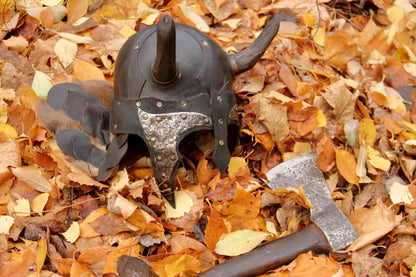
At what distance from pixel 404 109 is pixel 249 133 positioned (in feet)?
2.81

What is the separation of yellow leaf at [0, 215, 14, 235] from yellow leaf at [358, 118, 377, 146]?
153cm

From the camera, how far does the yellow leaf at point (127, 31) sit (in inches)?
88.6

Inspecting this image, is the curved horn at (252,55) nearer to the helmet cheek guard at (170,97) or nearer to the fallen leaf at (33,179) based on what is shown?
the helmet cheek guard at (170,97)

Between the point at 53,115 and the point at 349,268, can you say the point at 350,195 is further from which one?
the point at 53,115

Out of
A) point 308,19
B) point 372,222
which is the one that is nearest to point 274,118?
point 372,222

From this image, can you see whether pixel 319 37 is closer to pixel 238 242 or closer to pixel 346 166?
pixel 346 166

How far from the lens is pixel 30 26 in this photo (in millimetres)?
2250

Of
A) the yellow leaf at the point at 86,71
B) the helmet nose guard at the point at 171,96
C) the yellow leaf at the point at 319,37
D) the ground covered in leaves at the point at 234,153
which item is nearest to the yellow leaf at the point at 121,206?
the ground covered in leaves at the point at 234,153

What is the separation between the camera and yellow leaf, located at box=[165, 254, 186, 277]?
144 cm

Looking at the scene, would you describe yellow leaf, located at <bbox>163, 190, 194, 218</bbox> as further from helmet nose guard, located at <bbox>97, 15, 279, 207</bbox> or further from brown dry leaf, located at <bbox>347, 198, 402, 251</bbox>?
brown dry leaf, located at <bbox>347, 198, 402, 251</bbox>

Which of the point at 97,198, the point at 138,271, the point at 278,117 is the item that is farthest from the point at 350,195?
the point at 97,198

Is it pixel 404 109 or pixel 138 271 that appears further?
pixel 404 109

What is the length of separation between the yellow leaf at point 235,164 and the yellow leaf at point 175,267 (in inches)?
17.8

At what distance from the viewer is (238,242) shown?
1518 mm
